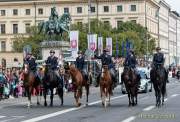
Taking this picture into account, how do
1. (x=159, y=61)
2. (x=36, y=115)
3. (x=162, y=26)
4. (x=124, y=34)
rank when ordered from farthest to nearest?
(x=162, y=26)
(x=124, y=34)
(x=159, y=61)
(x=36, y=115)

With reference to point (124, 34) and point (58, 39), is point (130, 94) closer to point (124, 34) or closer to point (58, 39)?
point (58, 39)

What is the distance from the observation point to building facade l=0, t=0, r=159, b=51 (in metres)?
143

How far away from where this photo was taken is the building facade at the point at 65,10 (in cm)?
14300

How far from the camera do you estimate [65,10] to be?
479 feet

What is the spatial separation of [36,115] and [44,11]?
123523 millimetres

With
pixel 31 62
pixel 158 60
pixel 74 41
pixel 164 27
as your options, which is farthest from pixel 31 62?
pixel 164 27

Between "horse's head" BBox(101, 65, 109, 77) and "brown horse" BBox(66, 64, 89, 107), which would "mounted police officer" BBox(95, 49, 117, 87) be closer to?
"horse's head" BBox(101, 65, 109, 77)

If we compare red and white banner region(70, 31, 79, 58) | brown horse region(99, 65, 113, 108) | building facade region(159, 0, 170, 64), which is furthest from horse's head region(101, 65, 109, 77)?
→ building facade region(159, 0, 170, 64)

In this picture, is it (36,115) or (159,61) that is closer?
(36,115)

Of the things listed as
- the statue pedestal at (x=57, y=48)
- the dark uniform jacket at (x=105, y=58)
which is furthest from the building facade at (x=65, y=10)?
the dark uniform jacket at (x=105, y=58)

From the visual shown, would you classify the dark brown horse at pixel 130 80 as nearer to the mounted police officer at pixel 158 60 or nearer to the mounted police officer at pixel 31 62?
the mounted police officer at pixel 158 60

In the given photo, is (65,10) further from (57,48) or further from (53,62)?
(53,62)

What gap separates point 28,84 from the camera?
27797 mm

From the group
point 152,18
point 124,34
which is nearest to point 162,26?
point 152,18
